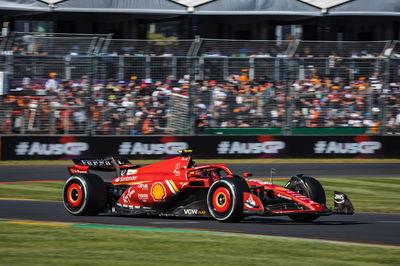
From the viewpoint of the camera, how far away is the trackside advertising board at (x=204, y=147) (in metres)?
22.5

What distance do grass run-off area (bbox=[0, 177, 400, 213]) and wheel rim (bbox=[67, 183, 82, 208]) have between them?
3.34 m

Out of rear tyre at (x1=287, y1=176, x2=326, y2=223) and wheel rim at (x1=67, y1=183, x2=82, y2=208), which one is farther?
wheel rim at (x1=67, y1=183, x2=82, y2=208)

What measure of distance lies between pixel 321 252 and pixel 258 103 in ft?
54.0

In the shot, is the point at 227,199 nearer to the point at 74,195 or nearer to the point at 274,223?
the point at 274,223

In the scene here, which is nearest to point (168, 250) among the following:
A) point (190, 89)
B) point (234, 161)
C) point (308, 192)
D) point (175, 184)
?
point (175, 184)

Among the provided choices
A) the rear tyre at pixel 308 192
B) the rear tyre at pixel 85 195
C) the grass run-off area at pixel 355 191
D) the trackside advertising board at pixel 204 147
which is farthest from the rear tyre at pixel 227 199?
the trackside advertising board at pixel 204 147

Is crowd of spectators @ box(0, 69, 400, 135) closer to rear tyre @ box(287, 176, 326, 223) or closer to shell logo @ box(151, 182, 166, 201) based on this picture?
shell logo @ box(151, 182, 166, 201)

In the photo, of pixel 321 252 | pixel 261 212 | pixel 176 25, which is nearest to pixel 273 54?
pixel 176 25

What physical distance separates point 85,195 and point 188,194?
1.56 m

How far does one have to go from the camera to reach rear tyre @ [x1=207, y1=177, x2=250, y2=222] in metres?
9.58

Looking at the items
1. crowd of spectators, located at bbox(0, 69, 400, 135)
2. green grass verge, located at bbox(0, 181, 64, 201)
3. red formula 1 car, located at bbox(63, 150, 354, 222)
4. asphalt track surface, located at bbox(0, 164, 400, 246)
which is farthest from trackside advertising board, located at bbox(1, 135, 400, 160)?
red formula 1 car, located at bbox(63, 150, 354, 222)

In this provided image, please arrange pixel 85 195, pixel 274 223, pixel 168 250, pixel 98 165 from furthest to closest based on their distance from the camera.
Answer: pixel 98 165, pixel 85 195, pixel 274 223, pixel 168 250

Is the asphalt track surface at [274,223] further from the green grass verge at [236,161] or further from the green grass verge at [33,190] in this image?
the green grass verge at [236,161]

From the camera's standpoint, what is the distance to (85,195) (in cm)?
1075
